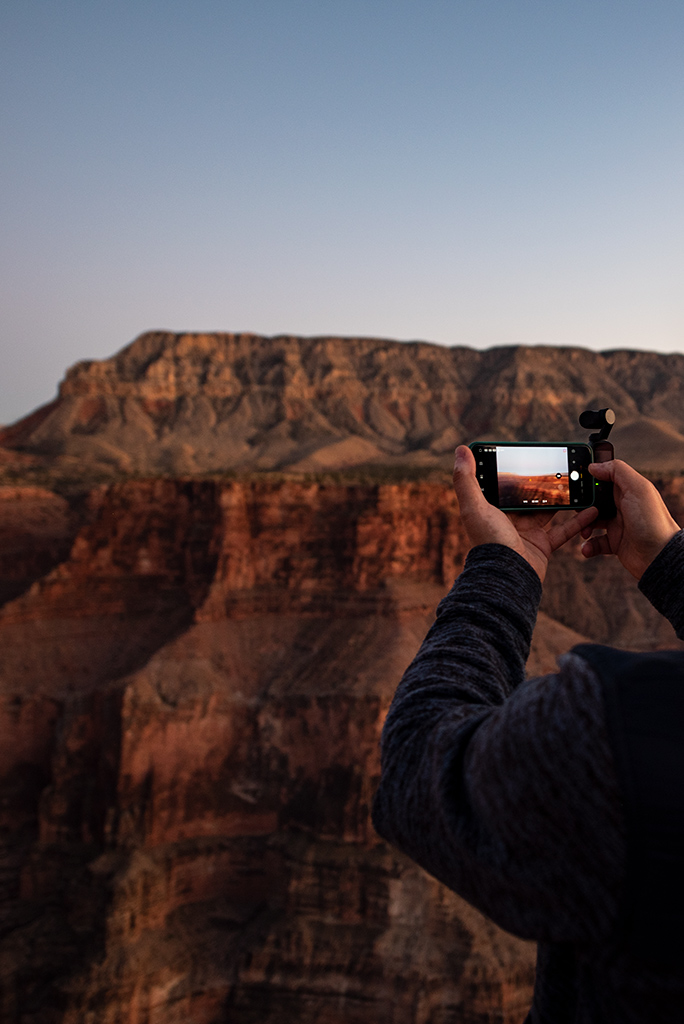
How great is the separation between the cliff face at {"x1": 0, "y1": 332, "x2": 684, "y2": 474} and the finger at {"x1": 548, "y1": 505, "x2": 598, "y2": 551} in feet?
212

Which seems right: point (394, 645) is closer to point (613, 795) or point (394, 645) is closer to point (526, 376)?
point (613, 795)

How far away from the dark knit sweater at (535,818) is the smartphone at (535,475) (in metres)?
1.22

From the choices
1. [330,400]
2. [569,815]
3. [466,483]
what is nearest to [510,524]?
[466,483]

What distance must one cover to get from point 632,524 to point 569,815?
1621 mm

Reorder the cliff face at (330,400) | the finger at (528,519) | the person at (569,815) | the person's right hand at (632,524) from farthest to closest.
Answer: the cliff face at (330,400), the finger at (528,519), the person's right hand at (632,524), the person at (569,815)

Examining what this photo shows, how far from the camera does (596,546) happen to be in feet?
9.43

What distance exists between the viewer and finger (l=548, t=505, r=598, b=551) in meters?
2.54

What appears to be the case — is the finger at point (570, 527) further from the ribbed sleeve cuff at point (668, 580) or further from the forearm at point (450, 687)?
the forearm at point (450, 687)

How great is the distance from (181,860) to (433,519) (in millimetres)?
14194

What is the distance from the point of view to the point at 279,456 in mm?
72938

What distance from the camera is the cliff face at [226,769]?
17703 millimetres

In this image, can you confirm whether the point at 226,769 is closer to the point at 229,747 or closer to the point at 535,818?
the point at 229,747

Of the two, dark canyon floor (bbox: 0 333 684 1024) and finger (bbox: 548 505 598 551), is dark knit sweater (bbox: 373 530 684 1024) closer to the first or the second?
finger (bbox: 548 505 598 551)

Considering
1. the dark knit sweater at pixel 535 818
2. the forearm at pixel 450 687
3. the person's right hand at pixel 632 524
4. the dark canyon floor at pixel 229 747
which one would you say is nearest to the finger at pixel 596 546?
the person's right hand at pixel 632 524
